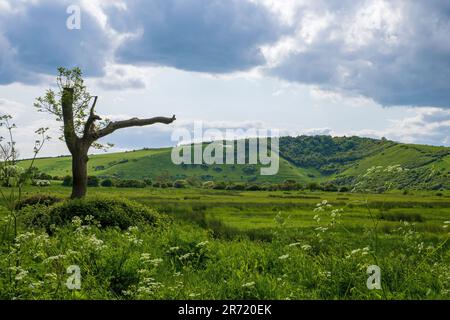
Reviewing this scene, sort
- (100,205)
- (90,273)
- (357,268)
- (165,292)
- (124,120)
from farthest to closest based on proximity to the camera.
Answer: (124,120), (100,205), (90,273), (357,268), (165,292)

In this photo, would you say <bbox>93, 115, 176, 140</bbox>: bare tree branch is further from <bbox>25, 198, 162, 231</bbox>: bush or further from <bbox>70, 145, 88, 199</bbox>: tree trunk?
<bbox>25, 198, 162, 231</bbox>: bush

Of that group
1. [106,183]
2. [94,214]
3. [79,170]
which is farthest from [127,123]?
[106,183]


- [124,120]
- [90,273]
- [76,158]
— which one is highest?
[124,120]

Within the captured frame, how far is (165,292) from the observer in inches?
403

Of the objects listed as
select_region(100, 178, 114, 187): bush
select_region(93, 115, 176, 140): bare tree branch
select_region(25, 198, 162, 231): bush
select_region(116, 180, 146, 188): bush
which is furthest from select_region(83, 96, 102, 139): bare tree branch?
select_region(116, 180, 146, 188): bush

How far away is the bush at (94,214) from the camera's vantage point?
943 inches

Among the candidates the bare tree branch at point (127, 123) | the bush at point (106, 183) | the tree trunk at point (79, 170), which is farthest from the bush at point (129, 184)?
the tree trunk at point (79, 170)

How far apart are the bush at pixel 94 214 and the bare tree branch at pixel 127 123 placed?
22.8ft

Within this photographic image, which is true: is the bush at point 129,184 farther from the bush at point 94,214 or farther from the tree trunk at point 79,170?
the bush at point 94,214

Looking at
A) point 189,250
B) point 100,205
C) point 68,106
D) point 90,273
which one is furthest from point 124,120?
point 90,273

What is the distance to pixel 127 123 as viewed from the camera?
109 ft
